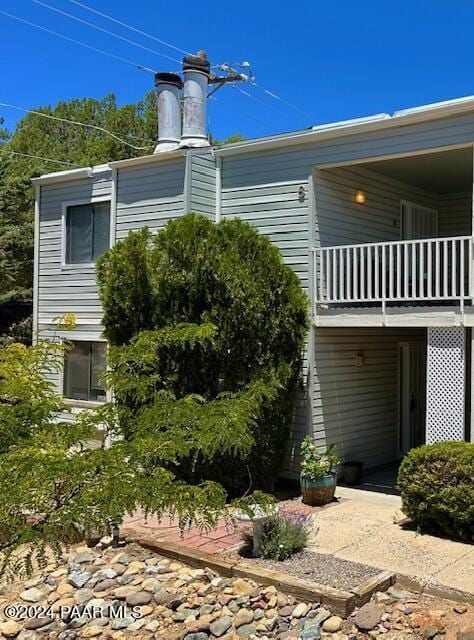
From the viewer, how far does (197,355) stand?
8.82 meters

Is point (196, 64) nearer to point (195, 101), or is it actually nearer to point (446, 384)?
point (195, 101)

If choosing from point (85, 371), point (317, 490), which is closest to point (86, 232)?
point (85, 371)

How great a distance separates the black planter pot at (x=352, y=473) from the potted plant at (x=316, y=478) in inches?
46.7

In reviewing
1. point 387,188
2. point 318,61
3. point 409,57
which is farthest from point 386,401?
point 318,61

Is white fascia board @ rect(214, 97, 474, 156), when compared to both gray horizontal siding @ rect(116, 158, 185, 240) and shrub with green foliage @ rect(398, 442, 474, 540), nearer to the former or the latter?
gray horizontal siding @ rect(116, 158, 185, 240)

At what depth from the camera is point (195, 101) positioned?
1226 cm

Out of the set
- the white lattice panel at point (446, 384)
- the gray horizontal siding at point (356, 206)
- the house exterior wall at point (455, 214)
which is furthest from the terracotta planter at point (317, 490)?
the house exterior wall at point (455, 214)

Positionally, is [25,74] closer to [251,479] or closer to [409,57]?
[409,57]

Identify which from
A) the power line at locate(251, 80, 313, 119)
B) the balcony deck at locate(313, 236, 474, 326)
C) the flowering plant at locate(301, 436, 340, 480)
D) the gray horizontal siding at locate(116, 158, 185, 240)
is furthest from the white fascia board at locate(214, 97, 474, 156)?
the power line at locate(251, 80, 313, 119)

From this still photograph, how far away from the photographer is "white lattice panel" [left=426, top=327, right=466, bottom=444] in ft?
27.5

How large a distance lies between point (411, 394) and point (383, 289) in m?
3.76

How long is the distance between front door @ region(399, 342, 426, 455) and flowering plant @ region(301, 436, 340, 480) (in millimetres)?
3220

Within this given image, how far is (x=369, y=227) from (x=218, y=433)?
22.2ft

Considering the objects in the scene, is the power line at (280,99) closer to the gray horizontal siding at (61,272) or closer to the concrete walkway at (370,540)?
the gray horizontal siding at (61,272)
